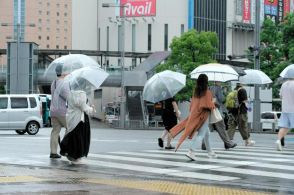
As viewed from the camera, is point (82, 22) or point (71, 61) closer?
point (71, 61)

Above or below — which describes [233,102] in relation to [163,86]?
below

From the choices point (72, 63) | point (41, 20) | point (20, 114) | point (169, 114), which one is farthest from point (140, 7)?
point (41, 20)

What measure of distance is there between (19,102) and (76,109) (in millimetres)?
16844

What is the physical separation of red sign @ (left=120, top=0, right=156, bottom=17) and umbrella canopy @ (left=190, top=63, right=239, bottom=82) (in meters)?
66.0

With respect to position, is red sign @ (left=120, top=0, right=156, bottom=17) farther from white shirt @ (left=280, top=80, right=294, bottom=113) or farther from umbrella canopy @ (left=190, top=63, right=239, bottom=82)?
white shirt @ (left=280, top=80, right=294, bottom=113)

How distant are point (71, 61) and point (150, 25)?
240ft

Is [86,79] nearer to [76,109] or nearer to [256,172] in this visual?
[76,109]

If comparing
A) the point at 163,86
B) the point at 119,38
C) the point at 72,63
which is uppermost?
the point at 119,38

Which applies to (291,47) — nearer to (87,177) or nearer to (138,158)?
(138,158)

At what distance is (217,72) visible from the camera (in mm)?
16375

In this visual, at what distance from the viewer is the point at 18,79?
197 ft

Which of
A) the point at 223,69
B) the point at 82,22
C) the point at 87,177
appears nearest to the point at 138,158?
the point at 87,177

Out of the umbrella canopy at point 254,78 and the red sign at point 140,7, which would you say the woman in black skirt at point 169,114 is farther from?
the red sign at point 140,7

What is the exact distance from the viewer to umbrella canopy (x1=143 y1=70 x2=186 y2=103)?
51.1 feet
